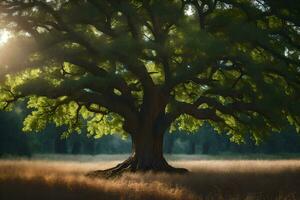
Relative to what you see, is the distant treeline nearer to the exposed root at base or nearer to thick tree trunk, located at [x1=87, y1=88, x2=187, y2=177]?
the exposed root at base

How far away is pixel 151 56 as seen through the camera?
21.2m

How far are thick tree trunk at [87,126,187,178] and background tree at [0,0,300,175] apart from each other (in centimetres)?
5

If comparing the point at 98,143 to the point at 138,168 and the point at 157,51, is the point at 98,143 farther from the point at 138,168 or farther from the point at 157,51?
the point at 157,51

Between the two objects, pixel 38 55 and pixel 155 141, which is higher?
pixel 38 55

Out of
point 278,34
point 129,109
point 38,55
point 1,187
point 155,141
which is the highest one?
point 278,34

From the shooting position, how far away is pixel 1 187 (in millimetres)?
13719

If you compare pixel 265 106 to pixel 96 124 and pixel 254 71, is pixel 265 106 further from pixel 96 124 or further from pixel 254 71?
pixel 96 124

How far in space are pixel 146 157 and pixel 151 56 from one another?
6.22 m

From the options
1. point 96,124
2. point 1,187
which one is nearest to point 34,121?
point 96,124

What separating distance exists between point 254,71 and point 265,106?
54.4 inches

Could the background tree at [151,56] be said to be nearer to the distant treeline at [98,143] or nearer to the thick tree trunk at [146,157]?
the thick tree trunk at [146,157]

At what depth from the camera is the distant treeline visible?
182ft

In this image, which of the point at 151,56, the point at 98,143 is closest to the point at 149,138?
the point at 151,56

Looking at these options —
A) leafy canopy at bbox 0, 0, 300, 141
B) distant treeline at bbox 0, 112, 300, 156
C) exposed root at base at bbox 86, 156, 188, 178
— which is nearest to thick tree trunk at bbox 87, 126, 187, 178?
exposed root at base at bbox 86, 156, 188, 178
